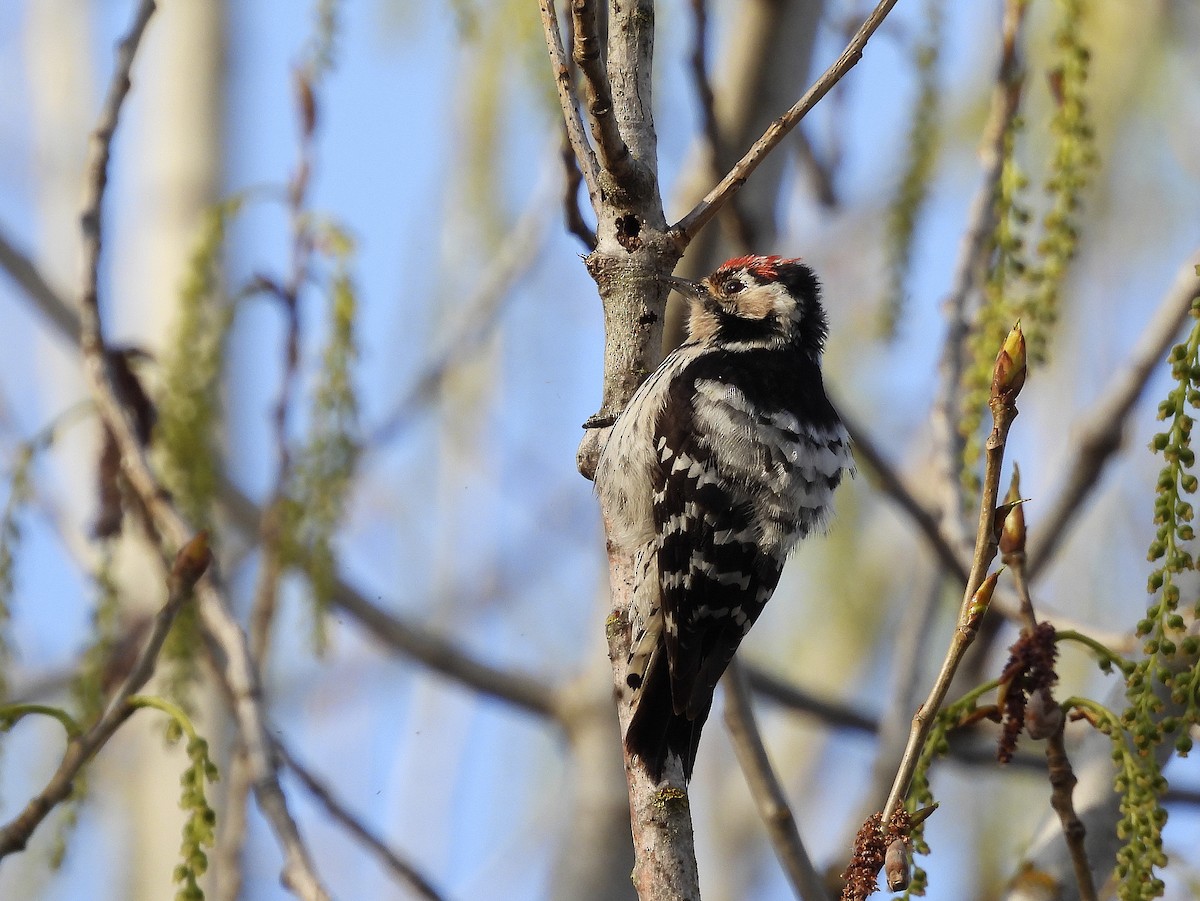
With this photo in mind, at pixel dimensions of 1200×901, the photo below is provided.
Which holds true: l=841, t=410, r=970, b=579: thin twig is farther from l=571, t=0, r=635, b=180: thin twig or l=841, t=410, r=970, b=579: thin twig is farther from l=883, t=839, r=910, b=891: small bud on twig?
l=883, t=839, r=910, b=891: small bud on twig

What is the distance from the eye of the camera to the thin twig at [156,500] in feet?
6.94

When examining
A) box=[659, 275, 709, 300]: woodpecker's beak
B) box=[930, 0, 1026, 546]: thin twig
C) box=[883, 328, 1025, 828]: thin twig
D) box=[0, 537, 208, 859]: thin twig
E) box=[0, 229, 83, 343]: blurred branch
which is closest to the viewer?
box=[883, 328, 1025, 828]: thin twig

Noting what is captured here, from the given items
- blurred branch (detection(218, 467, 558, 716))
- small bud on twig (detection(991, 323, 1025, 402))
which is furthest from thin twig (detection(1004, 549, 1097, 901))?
blurred branch (detection(218, 467, 558, 716))

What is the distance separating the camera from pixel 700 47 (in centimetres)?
312

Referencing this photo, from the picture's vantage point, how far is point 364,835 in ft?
8.75

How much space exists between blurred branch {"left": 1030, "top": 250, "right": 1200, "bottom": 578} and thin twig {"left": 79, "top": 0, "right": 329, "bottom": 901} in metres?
2.03

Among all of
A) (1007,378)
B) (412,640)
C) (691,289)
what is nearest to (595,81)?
(1007,378)

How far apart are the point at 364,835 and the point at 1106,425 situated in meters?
1.97

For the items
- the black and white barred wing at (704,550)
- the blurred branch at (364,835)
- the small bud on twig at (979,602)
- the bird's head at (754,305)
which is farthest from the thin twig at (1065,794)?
the bird's head at (754,305)

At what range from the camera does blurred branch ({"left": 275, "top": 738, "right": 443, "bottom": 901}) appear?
267 centimetres

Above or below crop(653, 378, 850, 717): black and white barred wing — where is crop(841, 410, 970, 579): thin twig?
above

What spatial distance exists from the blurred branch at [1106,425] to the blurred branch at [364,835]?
1733mm

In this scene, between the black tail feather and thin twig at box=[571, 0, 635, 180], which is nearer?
thin twig at box=[571, 0, 635, 180]

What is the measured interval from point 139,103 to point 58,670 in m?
2.18
